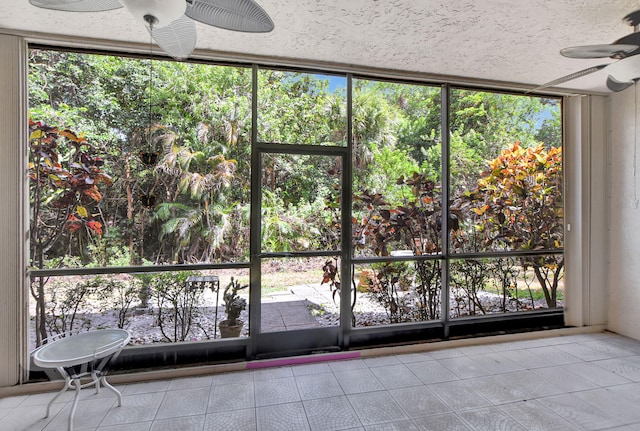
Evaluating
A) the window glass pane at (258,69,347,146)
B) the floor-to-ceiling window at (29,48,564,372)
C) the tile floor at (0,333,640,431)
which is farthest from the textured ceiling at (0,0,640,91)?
the tile floor at (0,333,640,431)

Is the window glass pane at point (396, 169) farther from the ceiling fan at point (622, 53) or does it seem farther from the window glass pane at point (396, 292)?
the ceiling fan at point (622, 53)

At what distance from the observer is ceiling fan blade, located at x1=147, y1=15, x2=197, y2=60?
1701 mm

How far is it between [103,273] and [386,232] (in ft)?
8.79

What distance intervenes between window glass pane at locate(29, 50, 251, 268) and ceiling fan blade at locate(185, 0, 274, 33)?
1.36m

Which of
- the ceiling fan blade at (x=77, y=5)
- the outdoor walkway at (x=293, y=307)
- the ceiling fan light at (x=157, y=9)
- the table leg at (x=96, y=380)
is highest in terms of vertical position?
the ceiling fan blade at (x=77, y=5)

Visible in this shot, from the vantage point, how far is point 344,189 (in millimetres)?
3213

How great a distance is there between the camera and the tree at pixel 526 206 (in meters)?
3.67

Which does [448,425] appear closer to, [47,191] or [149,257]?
[149,257]

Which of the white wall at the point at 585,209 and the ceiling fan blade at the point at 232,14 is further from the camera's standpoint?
the white wall at the point at 585,209

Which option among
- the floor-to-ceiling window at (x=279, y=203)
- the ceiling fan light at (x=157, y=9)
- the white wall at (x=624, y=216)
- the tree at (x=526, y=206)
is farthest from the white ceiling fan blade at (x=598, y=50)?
the ceiling fan light at (x=157, y=9)

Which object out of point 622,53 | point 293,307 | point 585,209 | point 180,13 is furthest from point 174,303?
point 585,209

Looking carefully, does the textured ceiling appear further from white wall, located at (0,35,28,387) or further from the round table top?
the round table top

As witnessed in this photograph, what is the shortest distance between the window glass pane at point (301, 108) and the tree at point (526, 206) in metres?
1.73

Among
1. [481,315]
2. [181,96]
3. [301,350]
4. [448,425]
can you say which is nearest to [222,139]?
[181,96]
